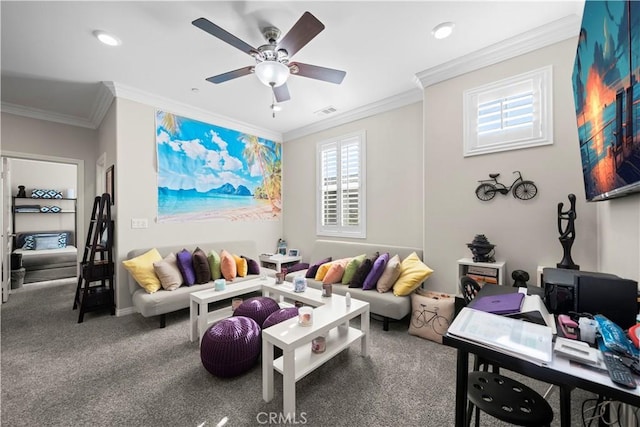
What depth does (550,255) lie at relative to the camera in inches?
93.5

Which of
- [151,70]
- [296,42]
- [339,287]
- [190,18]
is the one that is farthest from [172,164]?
[339,287]

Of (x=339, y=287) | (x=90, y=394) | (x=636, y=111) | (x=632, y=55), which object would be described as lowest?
(x=90, y=394)

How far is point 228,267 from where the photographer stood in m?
3.58

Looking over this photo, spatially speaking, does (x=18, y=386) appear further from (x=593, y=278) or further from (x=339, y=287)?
(x=593, y=278)

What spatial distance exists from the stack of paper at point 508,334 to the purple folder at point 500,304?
73 millimetres

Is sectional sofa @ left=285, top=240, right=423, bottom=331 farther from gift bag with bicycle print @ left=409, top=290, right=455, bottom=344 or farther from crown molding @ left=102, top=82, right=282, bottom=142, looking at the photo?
crown molding @ left=102, top=82, right=282, bottom=142

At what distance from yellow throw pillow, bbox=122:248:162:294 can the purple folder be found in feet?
10.6

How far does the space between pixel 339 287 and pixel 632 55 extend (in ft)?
9.55

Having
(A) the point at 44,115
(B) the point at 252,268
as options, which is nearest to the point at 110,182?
(A) the point at 44,115

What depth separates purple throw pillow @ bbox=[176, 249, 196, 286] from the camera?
3266 mm

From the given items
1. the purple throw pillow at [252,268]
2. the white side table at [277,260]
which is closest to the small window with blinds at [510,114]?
the purple throw pillow at [252,268]

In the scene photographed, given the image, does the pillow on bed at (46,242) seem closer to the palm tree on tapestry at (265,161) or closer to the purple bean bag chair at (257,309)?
the palm tree on tapestry at (265,161)

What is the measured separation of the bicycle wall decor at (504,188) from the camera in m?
2.48

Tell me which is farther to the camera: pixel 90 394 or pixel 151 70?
pixel 151 70
